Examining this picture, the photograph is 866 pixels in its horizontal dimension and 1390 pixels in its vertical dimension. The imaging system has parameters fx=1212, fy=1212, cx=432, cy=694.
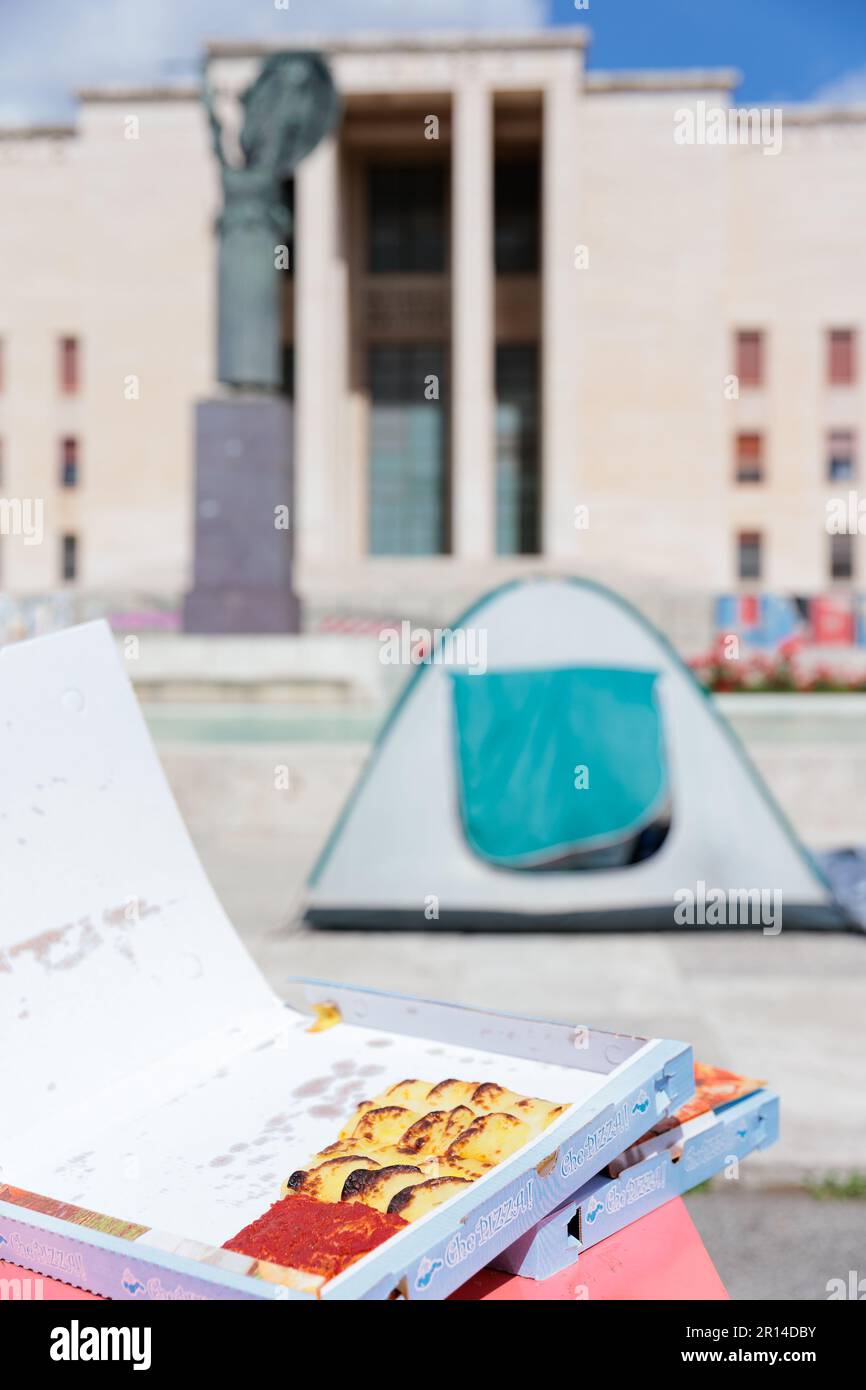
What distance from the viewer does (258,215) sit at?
1634 cm

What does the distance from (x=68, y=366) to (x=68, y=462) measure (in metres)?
2.90

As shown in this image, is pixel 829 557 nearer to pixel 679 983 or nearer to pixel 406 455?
pixel 406 455

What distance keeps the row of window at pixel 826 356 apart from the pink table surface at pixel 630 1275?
37359 millimetres

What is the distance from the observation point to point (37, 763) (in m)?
1.78

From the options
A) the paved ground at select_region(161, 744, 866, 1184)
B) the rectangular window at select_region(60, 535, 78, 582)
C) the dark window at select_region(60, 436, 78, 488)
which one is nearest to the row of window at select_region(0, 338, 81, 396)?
the dark window at select_region(60, 436, 78, 488)

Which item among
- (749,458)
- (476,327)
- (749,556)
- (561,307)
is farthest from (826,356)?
(476,327)

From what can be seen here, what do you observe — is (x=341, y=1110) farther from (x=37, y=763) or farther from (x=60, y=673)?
(x=60, y=673)

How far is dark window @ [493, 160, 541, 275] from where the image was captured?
→ 35406 millimetres

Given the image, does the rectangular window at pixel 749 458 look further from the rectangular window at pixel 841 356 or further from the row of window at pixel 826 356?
the rectangular window at pixel 841 356

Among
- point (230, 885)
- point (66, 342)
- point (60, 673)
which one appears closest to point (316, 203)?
point (66, 342)

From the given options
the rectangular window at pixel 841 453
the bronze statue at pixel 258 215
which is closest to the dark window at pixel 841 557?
the rectangular window at pixel 841 453

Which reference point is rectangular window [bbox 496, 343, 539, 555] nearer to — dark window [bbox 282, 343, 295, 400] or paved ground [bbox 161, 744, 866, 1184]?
dark window [bbox 282, 343, 295, 400]

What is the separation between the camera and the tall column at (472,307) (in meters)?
31.2

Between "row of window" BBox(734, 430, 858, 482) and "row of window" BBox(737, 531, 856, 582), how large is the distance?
1752 mm
